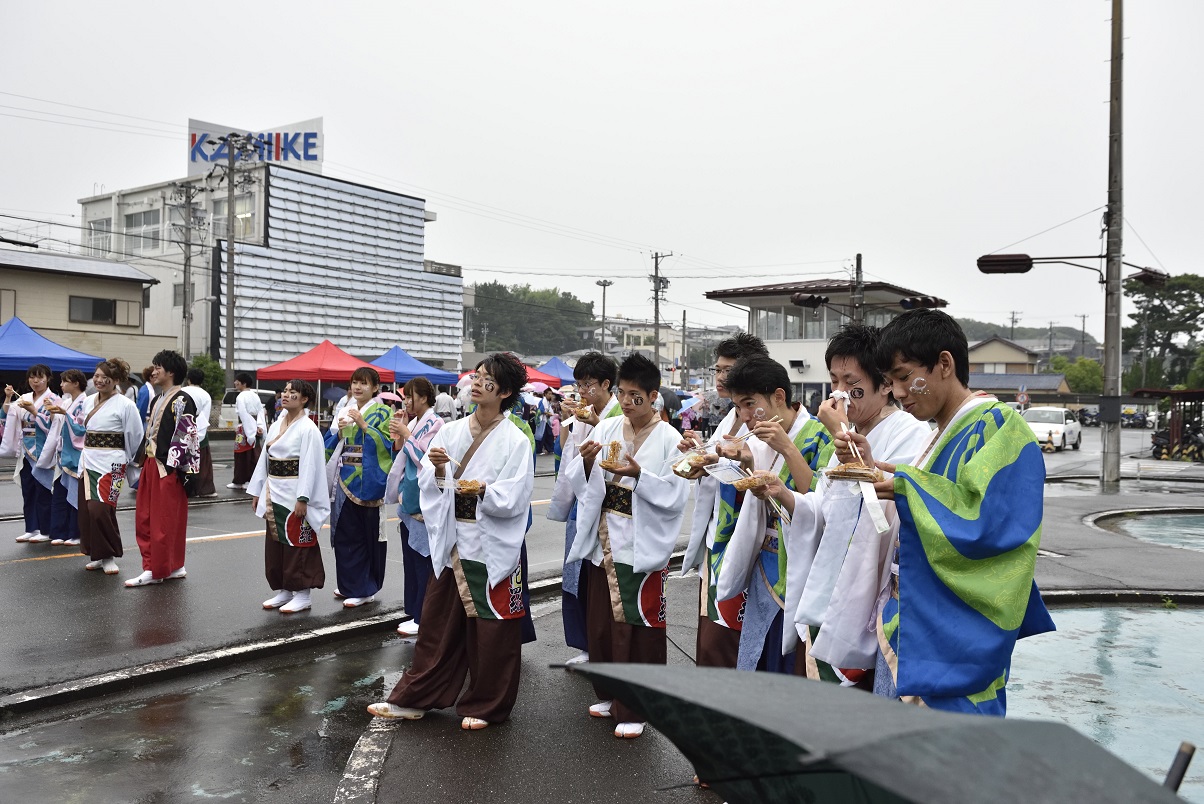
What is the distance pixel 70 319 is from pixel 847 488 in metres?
31.7

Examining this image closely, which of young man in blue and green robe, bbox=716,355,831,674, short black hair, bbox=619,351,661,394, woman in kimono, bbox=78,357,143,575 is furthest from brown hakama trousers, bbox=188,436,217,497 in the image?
young man in blue and green robe, bbox=716,355,831,674

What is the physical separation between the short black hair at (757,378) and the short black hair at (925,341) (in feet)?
4.03

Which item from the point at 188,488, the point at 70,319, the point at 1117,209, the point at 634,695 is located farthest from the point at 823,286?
the point at 634,695

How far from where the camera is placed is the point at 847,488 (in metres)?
3.43

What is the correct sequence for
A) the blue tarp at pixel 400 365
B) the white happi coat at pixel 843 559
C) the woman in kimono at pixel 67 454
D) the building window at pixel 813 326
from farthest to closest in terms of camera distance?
the building window at pixel 813 326, the blue tarp at pixel 400 365, the woman in kimono at pixel 67 454, the white happi coat at pixel 843 559

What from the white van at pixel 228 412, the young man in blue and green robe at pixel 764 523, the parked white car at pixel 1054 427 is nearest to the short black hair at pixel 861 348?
the young man in blue and green robe at pixel 764 523

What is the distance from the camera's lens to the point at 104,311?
3078 centimetres

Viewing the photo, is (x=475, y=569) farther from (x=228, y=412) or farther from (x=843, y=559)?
(x=228, y=412)

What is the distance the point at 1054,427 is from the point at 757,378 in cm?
3242

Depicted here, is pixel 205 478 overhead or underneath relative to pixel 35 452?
underneath

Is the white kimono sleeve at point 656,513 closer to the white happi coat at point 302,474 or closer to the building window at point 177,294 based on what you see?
the white happi coat at point 302,474

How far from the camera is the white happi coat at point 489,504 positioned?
17.0ft

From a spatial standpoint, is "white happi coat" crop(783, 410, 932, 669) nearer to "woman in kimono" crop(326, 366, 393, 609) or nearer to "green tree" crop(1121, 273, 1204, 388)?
"woman in kimono" crop(326, 366, 393, 609)

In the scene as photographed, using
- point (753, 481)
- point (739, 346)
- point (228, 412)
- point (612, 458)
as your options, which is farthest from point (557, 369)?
point (753, 481)
